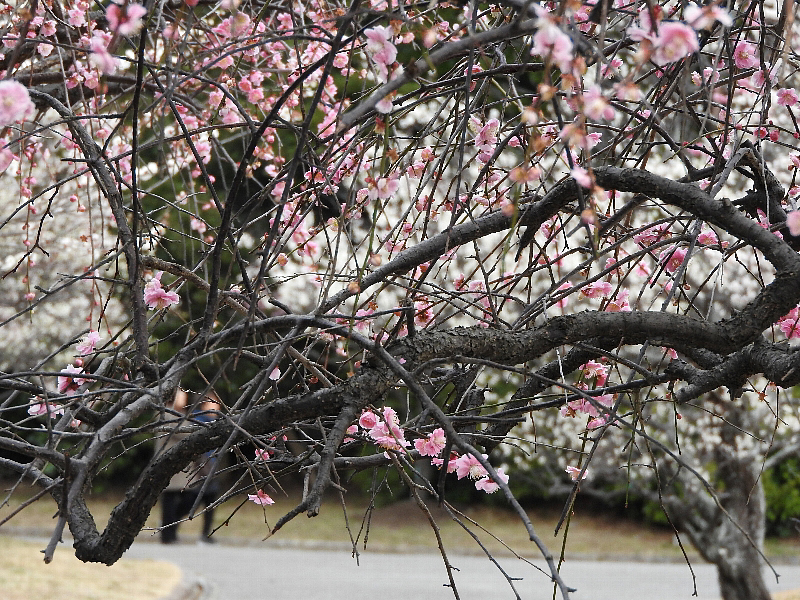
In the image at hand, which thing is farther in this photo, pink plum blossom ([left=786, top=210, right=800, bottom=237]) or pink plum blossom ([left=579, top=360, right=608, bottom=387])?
pink plum blossom ([left=579, top=360, right=608, bottom=387])

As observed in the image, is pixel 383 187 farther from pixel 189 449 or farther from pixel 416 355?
pixel 189 449

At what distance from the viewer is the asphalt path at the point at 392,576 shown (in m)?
7.18

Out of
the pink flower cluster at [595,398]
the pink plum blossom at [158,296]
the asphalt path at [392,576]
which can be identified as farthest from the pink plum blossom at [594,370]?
the asphalt path at [392,576]

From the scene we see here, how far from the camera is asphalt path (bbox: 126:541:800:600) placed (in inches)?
283

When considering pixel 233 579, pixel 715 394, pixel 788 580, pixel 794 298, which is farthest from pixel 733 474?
pixel 794 298

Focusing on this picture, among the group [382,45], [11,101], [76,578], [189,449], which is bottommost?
[76,578]

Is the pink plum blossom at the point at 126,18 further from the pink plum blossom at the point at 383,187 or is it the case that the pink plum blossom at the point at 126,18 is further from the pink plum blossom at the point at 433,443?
the pink plum blossom at the point at 433,443

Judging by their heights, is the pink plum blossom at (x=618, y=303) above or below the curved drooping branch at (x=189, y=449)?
above

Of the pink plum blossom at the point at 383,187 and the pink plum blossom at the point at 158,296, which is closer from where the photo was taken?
the pink plum blossom at the point at 383,187

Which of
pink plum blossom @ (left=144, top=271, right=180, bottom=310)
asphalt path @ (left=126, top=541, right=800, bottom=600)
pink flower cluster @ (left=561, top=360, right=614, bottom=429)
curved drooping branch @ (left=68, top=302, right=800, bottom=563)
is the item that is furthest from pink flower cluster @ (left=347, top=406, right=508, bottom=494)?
asphalt path @ (left=126, top=541, right=800, bottom=600)

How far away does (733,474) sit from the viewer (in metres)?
6.32

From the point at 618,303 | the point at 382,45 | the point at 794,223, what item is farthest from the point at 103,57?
the point at 618,303

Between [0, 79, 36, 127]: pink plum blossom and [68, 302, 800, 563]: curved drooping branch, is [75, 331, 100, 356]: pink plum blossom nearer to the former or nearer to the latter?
[68, 302, 800, 563]: curved drooping branch

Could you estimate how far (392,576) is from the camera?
26.5 ft
